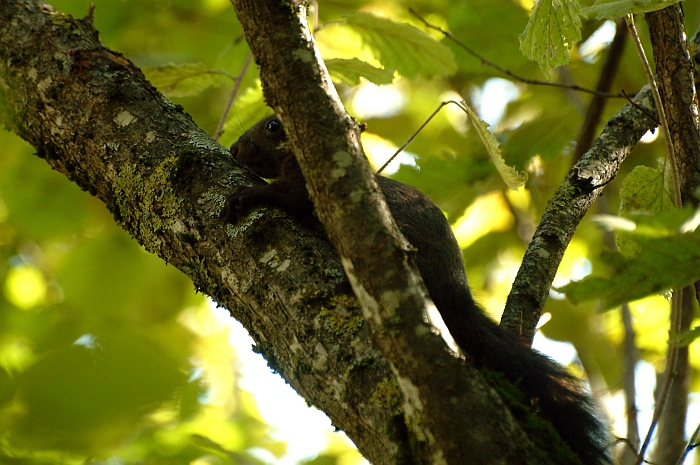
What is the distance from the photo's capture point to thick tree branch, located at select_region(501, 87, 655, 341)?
2.01 meters

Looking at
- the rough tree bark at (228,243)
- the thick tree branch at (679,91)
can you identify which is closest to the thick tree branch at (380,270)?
the rough tree bark at (228,243)

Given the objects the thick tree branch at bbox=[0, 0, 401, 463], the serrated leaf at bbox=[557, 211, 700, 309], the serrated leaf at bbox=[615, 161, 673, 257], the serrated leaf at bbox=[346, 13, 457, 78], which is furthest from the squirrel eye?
the serrated leaf at bbox=[557, 211, 700, 309]

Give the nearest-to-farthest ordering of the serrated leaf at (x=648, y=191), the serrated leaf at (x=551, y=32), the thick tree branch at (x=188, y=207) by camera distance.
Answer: the thick tree branch at (x=188, y=207) < the serrated leaf at (x=551, y=32) < the serrated leaf at (x=648, y=191)

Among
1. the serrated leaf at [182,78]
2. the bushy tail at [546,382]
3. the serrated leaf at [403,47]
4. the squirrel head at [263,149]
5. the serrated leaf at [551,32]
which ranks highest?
the squirrel head at [263,149]

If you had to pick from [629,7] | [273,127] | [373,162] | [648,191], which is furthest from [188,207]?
[373,162]

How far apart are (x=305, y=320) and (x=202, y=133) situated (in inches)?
36.8

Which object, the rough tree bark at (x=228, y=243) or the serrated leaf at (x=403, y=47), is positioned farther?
the serrated leaf at (x=403, y=47)

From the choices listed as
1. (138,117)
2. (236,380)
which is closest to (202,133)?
(138,117)

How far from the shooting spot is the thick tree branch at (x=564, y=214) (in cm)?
201

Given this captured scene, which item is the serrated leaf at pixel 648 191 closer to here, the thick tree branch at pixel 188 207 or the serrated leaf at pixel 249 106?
the thick tree branch at pixel 188 207

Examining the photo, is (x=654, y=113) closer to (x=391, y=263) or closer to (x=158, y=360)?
(x=391, y=263)

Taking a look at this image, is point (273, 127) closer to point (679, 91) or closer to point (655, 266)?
point (679, 91)

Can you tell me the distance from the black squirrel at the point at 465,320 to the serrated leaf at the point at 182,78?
1.63 feet

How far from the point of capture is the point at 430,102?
518cm
